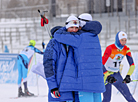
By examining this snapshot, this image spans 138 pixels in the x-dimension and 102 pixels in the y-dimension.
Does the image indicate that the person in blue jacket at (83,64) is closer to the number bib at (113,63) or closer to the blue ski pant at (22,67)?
the number bib at (113,63)

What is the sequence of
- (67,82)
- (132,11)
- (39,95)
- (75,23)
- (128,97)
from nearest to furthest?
(67,82) < (75,23) < (128,97) < (39,95) < (132,11)

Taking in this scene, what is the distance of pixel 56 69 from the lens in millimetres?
3508

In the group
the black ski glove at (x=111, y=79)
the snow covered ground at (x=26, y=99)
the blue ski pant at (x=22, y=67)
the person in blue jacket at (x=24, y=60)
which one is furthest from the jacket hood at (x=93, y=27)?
the blue ski pant at (x=22, y=67)

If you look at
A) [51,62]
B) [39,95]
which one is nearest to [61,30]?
[51,62]

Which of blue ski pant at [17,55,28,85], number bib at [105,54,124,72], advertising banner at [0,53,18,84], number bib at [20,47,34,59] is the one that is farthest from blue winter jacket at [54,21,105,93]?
advertising banner at [0,53,18,84]

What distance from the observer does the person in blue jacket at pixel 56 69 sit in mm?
3422

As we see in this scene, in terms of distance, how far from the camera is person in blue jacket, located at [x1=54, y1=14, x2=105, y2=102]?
3.40 metres

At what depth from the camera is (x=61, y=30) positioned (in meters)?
3.59

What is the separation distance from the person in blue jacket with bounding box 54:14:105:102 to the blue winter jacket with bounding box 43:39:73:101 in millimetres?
65

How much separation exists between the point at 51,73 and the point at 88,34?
25.6 inches

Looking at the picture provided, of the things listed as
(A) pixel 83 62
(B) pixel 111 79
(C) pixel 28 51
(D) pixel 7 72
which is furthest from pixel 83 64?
(D) pixel 7 72

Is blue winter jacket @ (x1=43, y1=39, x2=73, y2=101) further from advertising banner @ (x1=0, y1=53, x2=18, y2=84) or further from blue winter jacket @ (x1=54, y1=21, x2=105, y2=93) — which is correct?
advertising banner @ (x1=0, y1=53, x2=18, y2=84)

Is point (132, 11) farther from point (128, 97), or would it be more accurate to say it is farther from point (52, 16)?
point (128, 97)

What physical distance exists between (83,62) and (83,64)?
23mm
